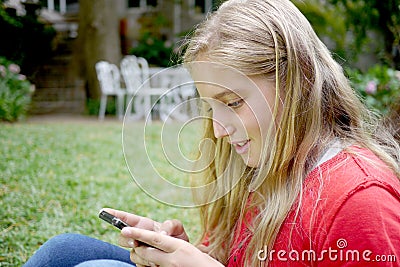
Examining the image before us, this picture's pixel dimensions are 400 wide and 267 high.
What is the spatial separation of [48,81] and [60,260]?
A: 7106 mm

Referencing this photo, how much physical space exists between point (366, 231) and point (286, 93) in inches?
10.9

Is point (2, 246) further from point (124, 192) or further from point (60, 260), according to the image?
point (124, 192)

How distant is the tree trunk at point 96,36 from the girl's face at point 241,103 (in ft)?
23.5

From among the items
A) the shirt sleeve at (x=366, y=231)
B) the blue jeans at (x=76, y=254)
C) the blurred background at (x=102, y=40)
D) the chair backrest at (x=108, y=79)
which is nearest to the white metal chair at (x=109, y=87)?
the chair backrest at (x=108, y=79)

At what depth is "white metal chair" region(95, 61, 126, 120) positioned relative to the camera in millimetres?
7148

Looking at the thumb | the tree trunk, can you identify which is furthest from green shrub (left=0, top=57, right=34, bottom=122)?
the thumb

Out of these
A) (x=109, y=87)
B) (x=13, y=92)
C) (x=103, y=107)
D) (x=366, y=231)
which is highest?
(x=366, y=231)

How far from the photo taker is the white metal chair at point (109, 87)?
7.15 m

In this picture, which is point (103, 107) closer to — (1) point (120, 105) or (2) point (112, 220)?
(1) point (120, 105)

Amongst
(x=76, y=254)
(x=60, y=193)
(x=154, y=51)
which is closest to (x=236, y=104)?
(x=76, y=254)

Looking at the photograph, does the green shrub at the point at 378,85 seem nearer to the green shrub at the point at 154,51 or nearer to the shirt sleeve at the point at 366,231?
the shirt sleeve at the point at 366,231

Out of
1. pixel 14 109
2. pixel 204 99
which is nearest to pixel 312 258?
pixel 204 99

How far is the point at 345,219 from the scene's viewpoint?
2.51ft

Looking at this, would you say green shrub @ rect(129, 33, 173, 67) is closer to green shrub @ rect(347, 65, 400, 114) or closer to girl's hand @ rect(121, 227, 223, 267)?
green shrub @ rect(347, 65, 400, 114)
